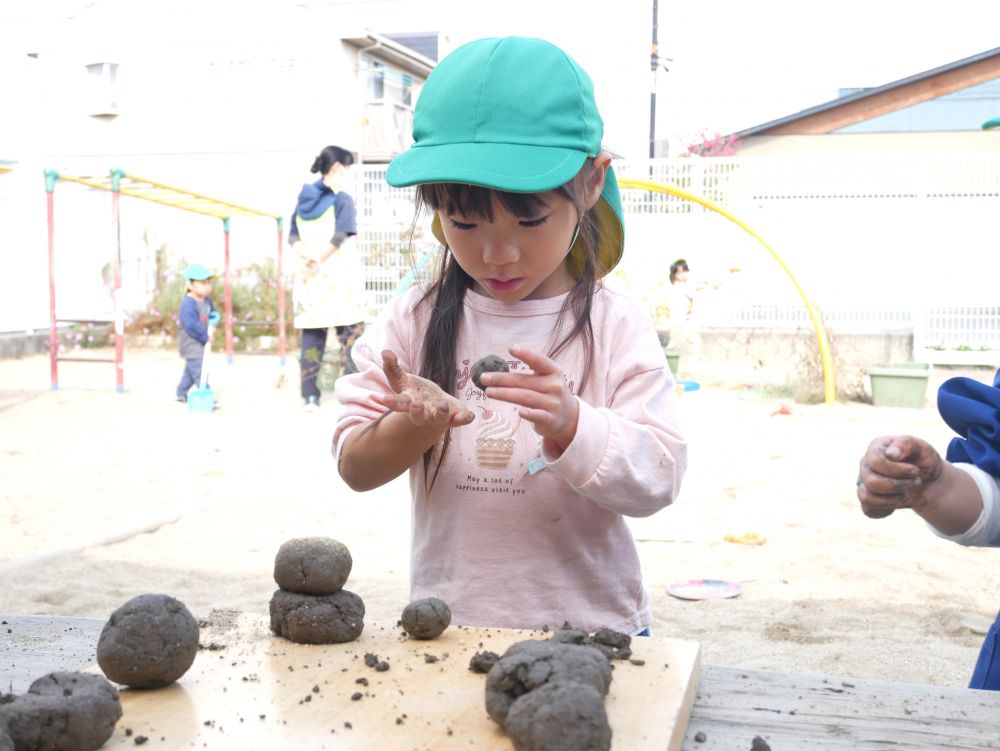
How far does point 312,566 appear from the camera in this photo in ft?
4.81

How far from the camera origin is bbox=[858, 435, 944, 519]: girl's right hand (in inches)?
58.7

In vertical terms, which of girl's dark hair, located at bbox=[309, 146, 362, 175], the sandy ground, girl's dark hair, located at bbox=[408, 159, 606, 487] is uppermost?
girl's dark hair, located at bbox=[309, 146, 362, 175]

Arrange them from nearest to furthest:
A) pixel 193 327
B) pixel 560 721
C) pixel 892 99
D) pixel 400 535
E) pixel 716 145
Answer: pixel 560 721
pixel 400 535
pixel 193 327
pixel 892 99
pixel 716 145

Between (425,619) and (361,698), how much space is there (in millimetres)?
211

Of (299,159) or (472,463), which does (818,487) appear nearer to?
(472,463)

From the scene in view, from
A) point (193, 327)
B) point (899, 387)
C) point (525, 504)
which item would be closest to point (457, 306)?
point (525, 504)

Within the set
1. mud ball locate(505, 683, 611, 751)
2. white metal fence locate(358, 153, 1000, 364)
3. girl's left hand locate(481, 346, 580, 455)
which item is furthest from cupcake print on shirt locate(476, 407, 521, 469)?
white metal fence locate(358, 153, 1000, 364)

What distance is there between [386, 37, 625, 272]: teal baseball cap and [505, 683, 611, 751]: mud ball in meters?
0.71

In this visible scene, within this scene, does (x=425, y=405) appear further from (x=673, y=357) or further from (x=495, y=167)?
(x=673, y=357)

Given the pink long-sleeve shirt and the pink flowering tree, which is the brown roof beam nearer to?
the pink flowering tree

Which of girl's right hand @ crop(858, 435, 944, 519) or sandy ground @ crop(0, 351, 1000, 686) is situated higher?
girl's right hand @ crop(858, 435, 944, 519)

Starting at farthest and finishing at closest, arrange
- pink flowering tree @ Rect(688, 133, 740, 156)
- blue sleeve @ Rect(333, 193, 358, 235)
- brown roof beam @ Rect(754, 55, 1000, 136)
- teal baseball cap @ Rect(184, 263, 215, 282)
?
pink flowering tree @ Rect(688, 133, 740, 156), brown roof beam @ Rect(754, 55, 1000, 136), teal baseball cap @ Rect(184, 263, 215, 282), blue sleeve @ Rect(333, 193, 358, 235)

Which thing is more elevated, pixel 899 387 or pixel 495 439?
pixel 495 439

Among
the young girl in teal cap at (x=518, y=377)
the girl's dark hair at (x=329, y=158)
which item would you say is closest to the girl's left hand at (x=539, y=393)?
the young girl in teal cap at (x=518, y=377)
